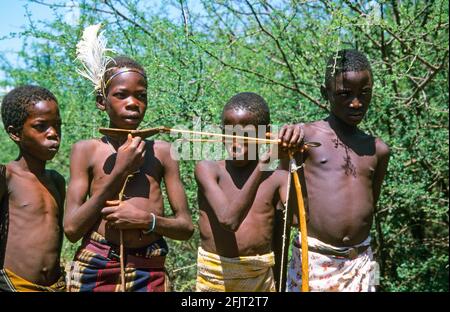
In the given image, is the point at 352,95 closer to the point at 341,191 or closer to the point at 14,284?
the point at 341,191

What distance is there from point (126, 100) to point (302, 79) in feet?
5.63

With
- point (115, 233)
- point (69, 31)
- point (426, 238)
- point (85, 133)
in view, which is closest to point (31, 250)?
point (115, 233)

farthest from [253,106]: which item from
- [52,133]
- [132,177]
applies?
[52,133]

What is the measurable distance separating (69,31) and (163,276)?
201 centimetres

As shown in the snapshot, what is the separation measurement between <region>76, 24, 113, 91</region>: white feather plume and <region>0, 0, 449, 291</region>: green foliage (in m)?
0.74

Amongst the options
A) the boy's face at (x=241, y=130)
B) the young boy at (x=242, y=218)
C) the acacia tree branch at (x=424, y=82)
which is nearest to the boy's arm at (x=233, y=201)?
the young boy at (x=242, y=218)

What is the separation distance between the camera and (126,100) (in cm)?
301

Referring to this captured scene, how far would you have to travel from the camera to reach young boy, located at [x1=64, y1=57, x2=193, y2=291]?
285 centimetres

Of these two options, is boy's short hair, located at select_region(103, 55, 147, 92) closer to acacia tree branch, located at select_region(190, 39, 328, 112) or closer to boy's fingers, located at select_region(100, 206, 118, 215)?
boy's fingers, located at select_region(100, 206, 118, 215)

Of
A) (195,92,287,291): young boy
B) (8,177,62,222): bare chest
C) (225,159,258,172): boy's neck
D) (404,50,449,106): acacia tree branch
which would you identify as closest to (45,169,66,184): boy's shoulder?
(8,177,62,222): bare chest

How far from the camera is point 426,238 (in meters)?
5.12

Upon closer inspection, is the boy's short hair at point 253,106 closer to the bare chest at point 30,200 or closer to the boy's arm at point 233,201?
the boy's arm at point 233,201

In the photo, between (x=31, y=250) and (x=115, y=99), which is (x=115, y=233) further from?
(x=115, y=99)
